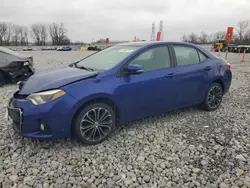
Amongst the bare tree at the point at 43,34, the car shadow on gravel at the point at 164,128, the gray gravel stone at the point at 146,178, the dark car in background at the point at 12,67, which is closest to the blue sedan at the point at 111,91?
the car shadow on gravel at the point at 164,128

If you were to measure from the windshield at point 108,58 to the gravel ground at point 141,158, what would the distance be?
1119 mm

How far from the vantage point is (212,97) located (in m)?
4.28

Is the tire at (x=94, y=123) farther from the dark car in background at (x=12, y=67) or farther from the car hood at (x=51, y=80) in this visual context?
the dark car in background at (x=12, y=67)

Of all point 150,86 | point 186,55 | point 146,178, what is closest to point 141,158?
point 146,178

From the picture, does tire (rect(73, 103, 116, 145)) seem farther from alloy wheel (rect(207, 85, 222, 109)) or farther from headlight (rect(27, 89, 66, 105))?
alloy wheel (rect(207, 85, 222, 109))

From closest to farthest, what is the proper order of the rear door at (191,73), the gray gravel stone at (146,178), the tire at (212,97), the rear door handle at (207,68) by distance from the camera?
the gray gravel stone at (146,178) < the rear door at (191,73) < the rear door handle at (207,68) < the tire at (212,97)

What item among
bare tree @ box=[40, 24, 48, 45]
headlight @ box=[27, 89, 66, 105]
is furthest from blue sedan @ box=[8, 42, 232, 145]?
bare tree @ box=[40, 24, 48, 45]

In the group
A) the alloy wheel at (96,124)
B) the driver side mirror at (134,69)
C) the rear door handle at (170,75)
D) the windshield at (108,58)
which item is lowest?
the alloy wheel at (96,124)

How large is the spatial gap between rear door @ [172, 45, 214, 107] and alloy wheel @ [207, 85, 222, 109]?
0.76 ft

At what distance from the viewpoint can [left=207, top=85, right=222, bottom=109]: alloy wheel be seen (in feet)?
13.9

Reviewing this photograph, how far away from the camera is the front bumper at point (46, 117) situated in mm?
2605

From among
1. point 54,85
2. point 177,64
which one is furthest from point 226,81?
point 54,85

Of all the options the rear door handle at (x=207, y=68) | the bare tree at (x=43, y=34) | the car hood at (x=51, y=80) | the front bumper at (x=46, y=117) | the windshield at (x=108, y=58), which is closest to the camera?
the front bumper at (x=46, y=117)

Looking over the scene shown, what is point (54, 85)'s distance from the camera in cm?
275
